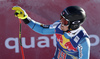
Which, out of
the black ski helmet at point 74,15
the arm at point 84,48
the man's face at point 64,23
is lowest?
the arm at point 84,48

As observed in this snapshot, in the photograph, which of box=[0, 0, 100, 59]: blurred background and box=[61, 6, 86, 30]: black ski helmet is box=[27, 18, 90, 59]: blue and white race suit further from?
box=[0, 0, 100, 59]: blurred background

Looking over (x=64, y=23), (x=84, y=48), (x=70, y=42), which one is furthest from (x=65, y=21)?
(x=84, y=48)

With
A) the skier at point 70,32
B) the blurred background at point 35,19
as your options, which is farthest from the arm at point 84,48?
the blurred background at point 35,19

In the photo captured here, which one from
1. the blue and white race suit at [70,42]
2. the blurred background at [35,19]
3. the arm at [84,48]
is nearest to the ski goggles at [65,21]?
the blue and white race suit at [70,42]

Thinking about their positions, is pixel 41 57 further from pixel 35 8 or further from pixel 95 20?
pixel 95 20

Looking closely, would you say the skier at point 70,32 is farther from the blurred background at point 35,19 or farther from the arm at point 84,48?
the blurred background at point 35,19

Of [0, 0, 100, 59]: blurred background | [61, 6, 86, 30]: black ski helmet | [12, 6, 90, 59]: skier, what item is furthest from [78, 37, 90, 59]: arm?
[0, 0, 100, 59]: blurred background

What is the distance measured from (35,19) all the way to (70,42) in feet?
5.43

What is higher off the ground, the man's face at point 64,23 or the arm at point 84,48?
the man's face at point 64,23

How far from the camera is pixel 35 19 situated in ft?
13.4

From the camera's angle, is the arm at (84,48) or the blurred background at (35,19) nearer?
the arm at (84,48)

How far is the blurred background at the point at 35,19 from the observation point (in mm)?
3994

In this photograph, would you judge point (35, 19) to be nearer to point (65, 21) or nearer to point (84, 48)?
point (65, 21)

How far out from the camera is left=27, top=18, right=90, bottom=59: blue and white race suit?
2416mm
